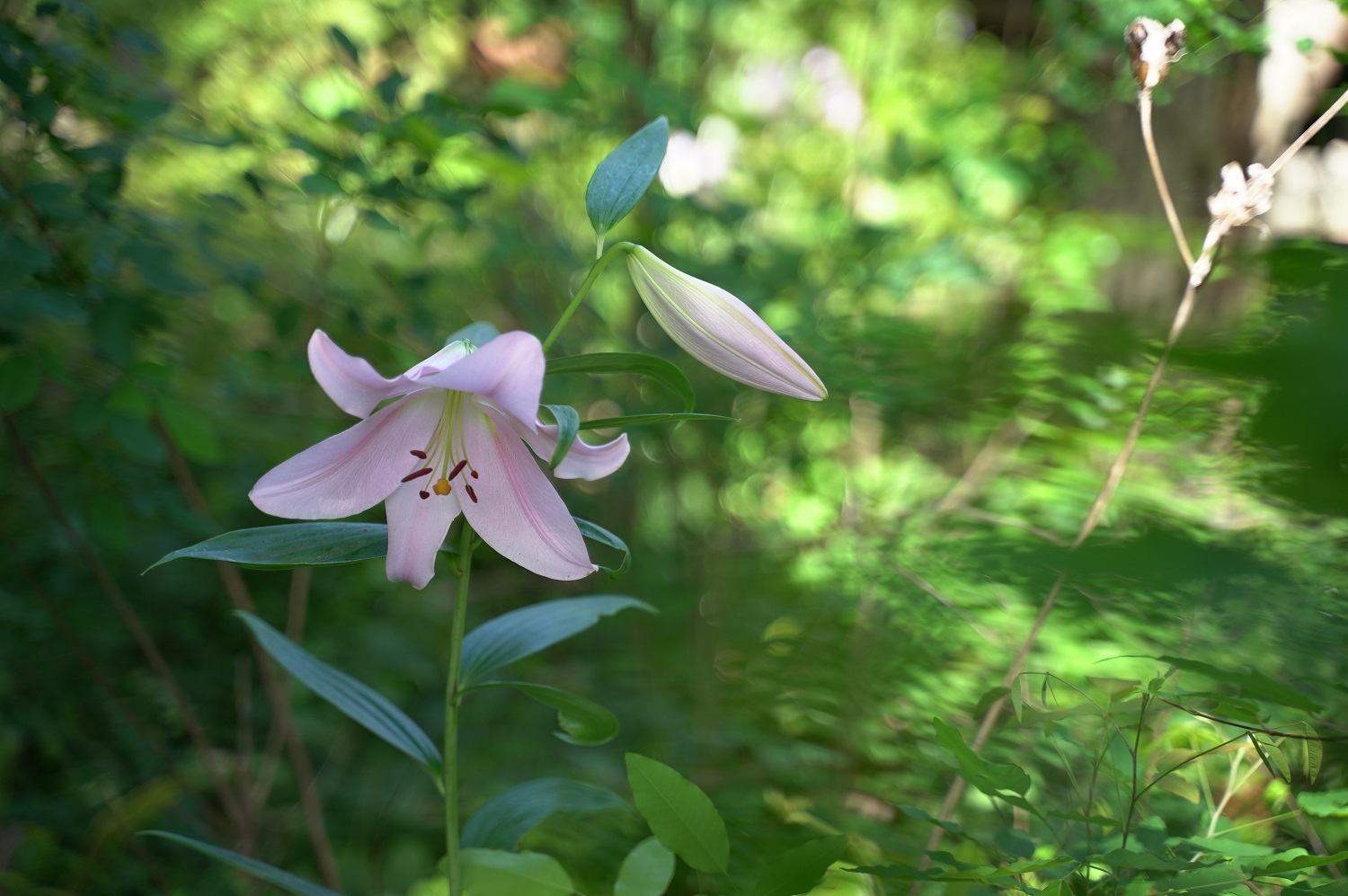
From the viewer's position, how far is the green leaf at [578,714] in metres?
0.48

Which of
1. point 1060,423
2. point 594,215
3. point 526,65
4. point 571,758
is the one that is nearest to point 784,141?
point 526,65

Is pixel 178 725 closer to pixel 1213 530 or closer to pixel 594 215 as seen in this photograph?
pixel 594 215

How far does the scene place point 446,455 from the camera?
1.56 feet

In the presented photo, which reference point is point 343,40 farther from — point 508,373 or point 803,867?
point 803,867

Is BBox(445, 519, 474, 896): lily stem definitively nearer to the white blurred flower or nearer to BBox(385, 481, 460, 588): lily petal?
BBox(385, 481, 460, 588): lily petal

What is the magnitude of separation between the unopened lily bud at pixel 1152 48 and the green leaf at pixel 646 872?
0.52 m

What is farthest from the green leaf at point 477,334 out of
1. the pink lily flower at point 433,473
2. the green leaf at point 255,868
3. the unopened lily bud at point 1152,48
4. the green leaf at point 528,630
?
the unopened lily bud at point 1152,48

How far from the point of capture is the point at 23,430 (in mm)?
1218

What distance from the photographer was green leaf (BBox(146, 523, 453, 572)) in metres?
0.42

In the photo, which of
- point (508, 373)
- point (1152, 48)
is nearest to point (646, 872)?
point (508, 373)

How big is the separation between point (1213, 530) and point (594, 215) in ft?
1.12

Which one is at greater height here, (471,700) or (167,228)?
(167,228)

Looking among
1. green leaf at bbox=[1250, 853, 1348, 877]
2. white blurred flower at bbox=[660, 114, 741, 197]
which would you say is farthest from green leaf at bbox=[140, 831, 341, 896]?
white blurred flower at bbox=[660, 114, 741, 197]

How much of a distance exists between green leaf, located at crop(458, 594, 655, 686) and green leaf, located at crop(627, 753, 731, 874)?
0.49 feet
